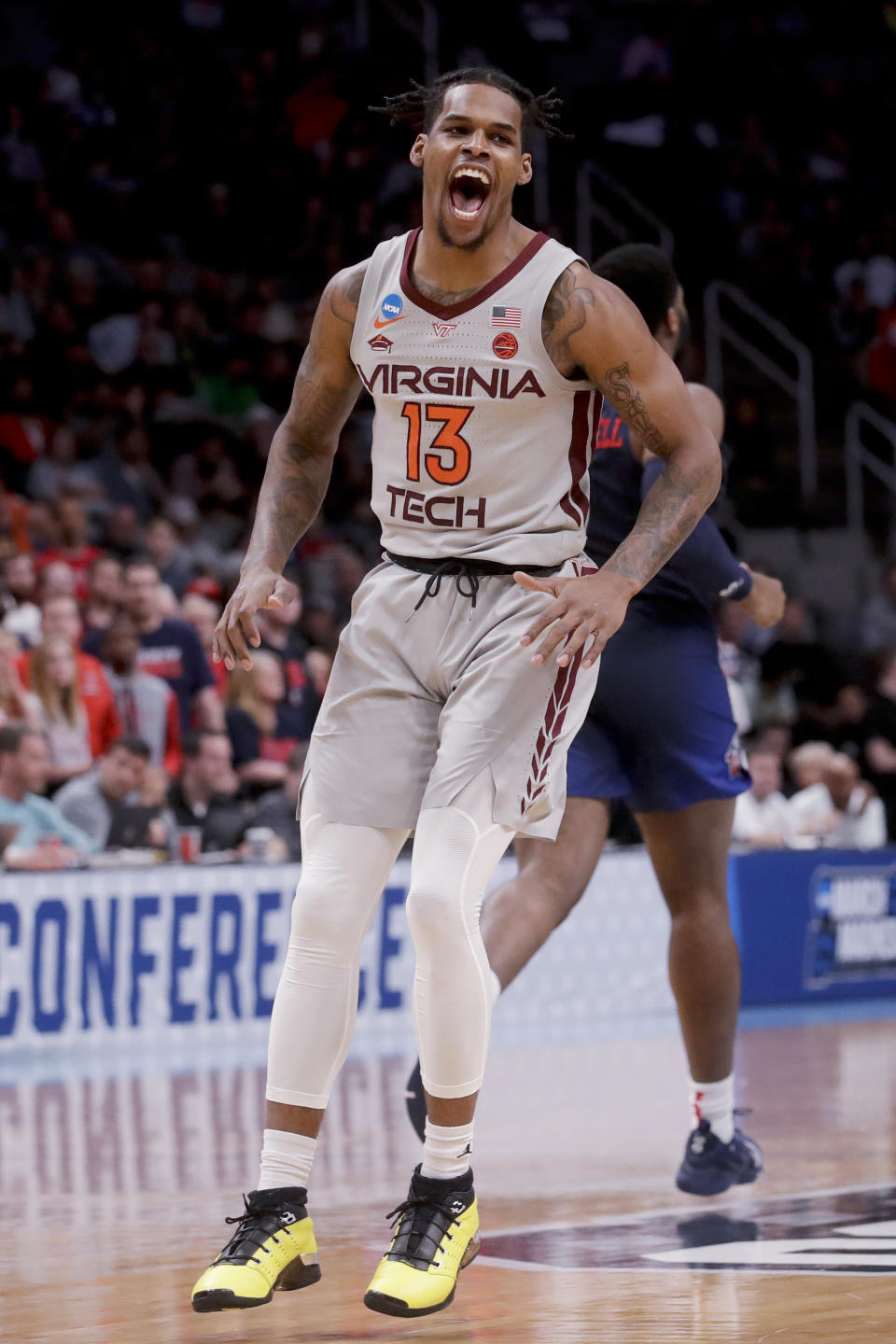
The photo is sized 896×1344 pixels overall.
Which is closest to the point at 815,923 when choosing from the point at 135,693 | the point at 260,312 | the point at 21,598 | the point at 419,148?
the point at 135,693

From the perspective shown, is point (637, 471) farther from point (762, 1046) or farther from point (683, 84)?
point (683, 84)

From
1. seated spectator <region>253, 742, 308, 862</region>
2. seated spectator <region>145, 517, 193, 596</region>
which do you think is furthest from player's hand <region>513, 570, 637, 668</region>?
seated spectator <region>145, 517, 193, 596</region>

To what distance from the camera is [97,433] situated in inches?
512

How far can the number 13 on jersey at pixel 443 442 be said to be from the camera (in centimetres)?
393

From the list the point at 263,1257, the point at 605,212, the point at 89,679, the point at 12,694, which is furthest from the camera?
the point at 605,212

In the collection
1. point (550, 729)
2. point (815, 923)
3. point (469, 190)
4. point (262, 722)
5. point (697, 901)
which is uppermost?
point (469, 190)

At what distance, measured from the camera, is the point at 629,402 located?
3.94 metres

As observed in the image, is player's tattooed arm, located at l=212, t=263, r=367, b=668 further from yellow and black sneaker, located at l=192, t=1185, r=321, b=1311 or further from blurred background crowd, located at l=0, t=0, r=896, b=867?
blurred background crowd, located at l=0, t=0, r=896, b=867

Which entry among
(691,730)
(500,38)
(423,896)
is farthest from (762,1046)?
(500,38)

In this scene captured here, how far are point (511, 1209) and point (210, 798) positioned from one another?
5512 millimetres

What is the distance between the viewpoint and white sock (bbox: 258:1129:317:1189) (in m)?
3.79

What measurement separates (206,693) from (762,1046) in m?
3.38

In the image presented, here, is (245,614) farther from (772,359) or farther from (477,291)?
(772,359)

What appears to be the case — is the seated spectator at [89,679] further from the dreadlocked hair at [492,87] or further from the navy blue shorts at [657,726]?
the dreadlocked hair at [492,87]
